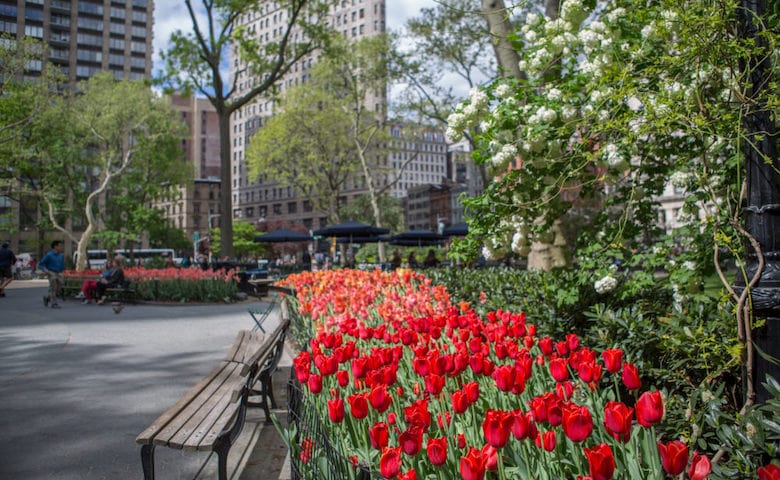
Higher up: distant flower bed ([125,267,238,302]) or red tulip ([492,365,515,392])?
red tulip ([492,365,515,392])

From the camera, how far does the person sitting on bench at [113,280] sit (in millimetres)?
15531

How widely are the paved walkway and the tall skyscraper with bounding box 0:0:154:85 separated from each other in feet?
262

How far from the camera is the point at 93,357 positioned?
7855 mm

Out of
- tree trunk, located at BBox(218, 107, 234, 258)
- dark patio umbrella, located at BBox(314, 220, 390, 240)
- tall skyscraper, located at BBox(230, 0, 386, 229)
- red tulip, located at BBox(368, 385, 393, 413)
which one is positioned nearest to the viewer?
red tulip, located at BBox(368, 385, 393, 413)

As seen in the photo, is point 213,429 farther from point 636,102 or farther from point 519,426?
point 636,102

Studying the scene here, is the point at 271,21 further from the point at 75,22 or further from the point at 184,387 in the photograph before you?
the point at 184,387

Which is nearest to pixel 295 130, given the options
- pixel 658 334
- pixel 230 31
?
pixel 230 31

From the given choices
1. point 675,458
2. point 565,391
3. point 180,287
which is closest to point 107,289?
point 180,287

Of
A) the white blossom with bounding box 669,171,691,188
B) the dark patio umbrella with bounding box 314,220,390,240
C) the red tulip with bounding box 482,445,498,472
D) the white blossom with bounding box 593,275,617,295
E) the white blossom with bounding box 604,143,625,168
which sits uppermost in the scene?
the dark patio umbrella with bounding box 314,220,390,240

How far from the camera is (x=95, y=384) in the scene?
247 inches

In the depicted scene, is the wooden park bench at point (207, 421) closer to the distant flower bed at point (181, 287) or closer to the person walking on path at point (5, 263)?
the distant flower bed at point (181, 287)

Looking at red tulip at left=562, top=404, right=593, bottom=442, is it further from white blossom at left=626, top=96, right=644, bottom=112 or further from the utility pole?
white blossom at left=626, top=96, right=644, bottom=112

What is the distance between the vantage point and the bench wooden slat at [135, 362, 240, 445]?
9.45ft

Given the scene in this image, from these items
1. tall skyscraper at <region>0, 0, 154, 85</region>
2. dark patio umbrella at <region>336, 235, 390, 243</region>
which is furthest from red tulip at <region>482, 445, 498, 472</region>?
tall skyscraper at <region>0, 0, 154, 85</region>
